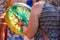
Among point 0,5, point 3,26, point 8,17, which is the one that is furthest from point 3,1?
point 8,17

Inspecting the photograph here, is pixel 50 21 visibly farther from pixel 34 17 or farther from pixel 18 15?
pixel 18 15

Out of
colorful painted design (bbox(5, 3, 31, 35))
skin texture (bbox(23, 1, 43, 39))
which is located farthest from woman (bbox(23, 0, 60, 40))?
colorful painted design (bbox(5, 3, 31, 35))

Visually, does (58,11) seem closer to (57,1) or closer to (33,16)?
(57,1)

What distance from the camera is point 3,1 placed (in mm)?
2283

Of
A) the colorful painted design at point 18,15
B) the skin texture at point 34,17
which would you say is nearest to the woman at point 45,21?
the skin texture at point 34,17

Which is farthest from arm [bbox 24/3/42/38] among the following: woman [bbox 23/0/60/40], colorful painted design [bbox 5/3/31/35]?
colorful painted design [bbox 5/3/31/35]

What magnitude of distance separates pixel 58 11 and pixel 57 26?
0.33ft

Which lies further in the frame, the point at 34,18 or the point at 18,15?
the point at 18,15

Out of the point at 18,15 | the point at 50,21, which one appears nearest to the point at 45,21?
the point at 50,21

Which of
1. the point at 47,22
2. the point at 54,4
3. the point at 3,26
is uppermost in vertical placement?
the point at 54,4

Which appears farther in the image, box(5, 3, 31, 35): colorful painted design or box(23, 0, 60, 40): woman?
box(5, 3, 31, 35): colorful painted design

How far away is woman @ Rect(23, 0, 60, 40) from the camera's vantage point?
112 centimetres

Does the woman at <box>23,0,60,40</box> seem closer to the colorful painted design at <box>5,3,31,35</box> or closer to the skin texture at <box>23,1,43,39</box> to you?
the skin texture at <box>23,1,43,39</box>

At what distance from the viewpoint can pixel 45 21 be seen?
1.13 meters
